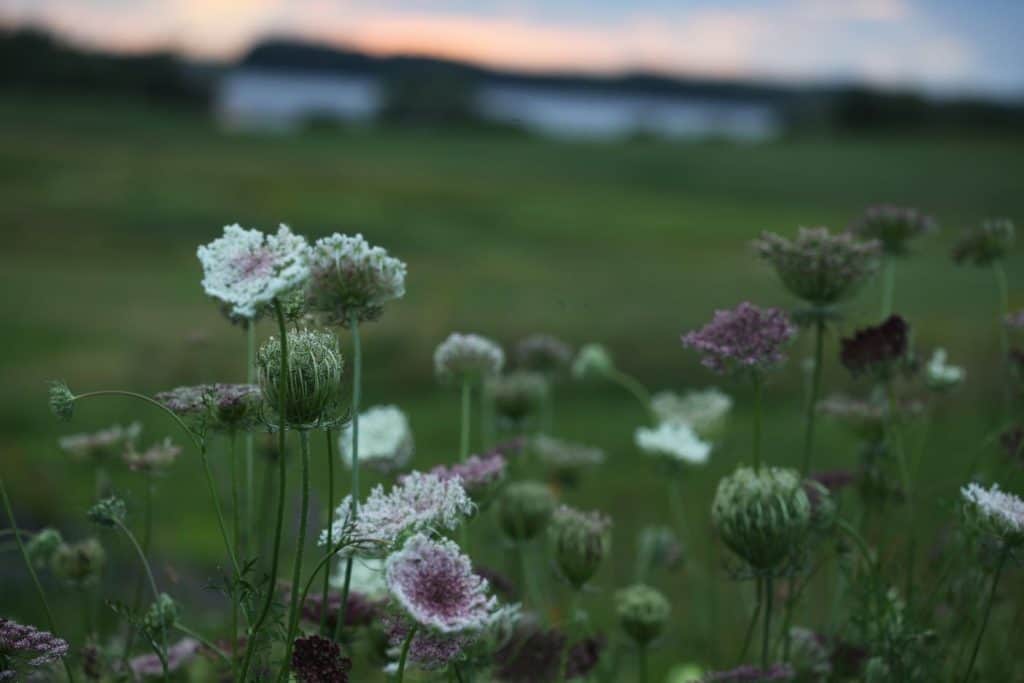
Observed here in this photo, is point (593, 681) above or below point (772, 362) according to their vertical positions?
below

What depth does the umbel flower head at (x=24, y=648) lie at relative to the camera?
1.19 m

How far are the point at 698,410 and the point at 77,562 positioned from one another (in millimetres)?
1664

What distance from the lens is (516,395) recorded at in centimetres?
264

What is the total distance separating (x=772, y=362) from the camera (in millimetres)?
1533

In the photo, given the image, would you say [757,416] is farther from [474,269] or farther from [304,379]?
[474,269]

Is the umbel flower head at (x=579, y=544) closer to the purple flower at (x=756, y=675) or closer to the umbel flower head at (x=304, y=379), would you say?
the purple flower at (x=756, y=675)

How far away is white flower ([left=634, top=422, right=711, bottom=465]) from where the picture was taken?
252 centimetres

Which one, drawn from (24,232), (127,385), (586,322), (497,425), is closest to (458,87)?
(24,232)

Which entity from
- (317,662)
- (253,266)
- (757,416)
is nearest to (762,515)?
(757,416)

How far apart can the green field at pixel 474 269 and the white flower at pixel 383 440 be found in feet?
1.51

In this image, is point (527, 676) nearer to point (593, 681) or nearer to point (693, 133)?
point (593, 681)

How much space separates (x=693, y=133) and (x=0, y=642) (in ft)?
105

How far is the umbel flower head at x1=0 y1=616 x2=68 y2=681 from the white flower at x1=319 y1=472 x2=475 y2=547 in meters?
0.38

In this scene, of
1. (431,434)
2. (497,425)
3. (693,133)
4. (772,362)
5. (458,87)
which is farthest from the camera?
(693,133)
